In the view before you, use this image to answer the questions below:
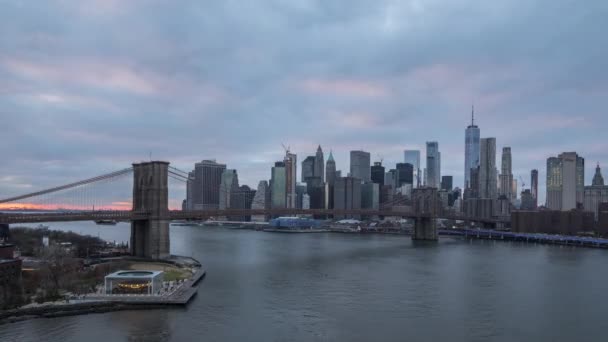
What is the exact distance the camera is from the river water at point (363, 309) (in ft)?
63.3

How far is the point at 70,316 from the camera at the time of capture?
2100cm

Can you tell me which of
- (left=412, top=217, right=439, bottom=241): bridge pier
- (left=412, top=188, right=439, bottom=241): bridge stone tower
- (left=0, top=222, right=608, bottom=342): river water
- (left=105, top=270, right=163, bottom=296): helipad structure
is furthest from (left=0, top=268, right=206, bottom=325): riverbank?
(left=412, top=217, right=439, bottom=241): bridge pier

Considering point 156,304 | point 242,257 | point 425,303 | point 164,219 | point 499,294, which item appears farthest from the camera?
point 242,257

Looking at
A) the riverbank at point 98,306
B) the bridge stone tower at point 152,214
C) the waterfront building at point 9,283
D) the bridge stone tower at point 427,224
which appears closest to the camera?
the riverbank at point 98,306

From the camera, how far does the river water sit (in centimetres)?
1930

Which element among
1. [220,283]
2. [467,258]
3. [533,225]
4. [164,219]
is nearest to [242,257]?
[164,219]

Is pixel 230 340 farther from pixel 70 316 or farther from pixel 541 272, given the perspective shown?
pixel 541 272

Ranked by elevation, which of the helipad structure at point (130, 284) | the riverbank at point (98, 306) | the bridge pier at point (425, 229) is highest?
the helipad structure at point (130, 284)

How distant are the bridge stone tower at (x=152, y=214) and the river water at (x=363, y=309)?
384 cm

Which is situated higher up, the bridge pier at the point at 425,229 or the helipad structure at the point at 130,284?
the helipad structure at the point at 130,284

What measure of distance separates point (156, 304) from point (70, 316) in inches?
137

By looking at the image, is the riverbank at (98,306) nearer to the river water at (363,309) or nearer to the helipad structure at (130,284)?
the river water at (363,309)

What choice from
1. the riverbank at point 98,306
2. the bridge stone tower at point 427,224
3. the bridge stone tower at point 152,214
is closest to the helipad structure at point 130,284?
the riverbank at point 98,306

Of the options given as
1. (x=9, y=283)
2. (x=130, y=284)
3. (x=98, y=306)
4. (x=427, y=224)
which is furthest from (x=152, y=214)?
(x=427, y=224)
